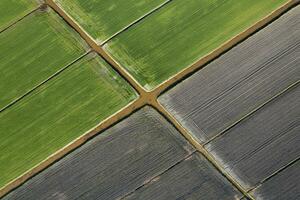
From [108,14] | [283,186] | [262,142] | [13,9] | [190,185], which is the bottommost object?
[283,186]

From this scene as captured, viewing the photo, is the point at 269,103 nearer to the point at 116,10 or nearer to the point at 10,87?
the point at 116,10

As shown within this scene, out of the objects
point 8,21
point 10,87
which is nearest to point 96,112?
point 10,87

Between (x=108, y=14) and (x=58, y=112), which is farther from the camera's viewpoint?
(x=108, y=14)

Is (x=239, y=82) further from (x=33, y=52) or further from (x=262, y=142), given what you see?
(x=33, y=52)

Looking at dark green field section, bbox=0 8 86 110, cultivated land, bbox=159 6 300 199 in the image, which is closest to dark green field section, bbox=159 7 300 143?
cultivated land, bbox=159 6 300 199

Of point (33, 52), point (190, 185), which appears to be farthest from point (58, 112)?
point (190, 185)
